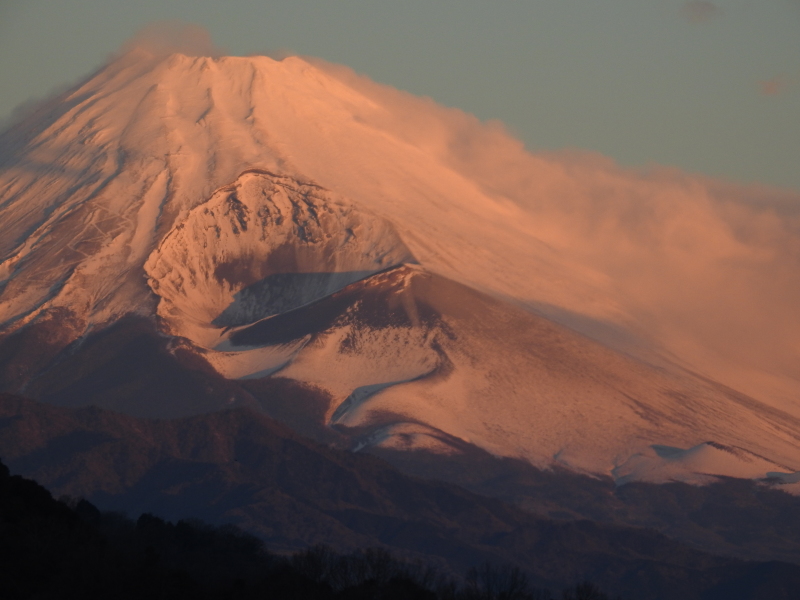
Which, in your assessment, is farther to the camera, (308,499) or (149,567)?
(308,499)

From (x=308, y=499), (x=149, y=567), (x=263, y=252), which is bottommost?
(x=308, y=499)

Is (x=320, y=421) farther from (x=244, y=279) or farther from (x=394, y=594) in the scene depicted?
(x=394, y=594)

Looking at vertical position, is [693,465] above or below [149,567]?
above

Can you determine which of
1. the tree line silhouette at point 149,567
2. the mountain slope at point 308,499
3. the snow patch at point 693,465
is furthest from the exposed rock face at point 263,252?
the tree line silhouette at point 149,567

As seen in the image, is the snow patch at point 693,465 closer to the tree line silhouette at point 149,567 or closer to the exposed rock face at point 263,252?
the exposed rock face at point 263,252

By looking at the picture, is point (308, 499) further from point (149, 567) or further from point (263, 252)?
point (263, 252)

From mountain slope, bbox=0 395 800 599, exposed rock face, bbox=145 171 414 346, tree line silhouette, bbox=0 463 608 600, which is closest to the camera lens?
tree line silhouette, bbox=0 463 608 600

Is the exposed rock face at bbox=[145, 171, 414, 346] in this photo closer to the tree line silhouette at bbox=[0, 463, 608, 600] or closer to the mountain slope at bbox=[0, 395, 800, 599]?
the mountain slope at bbox=[0, 395, 800, 599]

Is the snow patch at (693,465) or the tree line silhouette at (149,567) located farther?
the snow patch at (693,465)

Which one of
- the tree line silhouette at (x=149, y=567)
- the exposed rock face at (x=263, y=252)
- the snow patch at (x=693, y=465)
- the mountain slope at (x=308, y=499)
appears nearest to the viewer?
the tree line silhouette at (x=149, y=567)

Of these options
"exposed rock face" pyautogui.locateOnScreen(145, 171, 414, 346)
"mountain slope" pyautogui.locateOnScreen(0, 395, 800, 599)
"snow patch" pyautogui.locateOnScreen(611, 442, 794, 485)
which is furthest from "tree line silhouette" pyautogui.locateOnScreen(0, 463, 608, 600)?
"exposed rock face" pyautogui.locateOnScreen(145, 171, 414, 346)

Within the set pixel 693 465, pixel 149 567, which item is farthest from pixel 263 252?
pixel 149 567

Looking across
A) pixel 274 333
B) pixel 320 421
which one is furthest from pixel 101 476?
pixel 274 333
